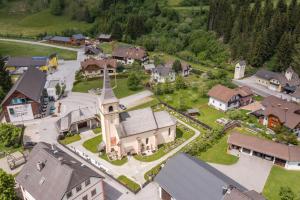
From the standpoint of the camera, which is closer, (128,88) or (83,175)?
(83,175)

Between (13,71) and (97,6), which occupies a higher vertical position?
(97,6)

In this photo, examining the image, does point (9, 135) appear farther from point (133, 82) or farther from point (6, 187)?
point (133, 82)

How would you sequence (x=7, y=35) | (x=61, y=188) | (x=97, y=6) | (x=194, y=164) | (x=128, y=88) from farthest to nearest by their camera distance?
(x=97, y=6) < (x=7, y=35) < (x=128, y=88) < (x=194, y=164) < (x=61, y=188)

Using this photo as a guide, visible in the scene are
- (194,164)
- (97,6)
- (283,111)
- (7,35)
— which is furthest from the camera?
(97,6)

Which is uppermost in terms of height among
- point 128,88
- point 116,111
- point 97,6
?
point 97,6

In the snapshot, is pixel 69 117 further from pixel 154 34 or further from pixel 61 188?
pixel 154 34

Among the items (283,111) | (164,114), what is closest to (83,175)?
(164,114)

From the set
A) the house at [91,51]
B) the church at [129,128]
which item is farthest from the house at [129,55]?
the church at [129,128]
